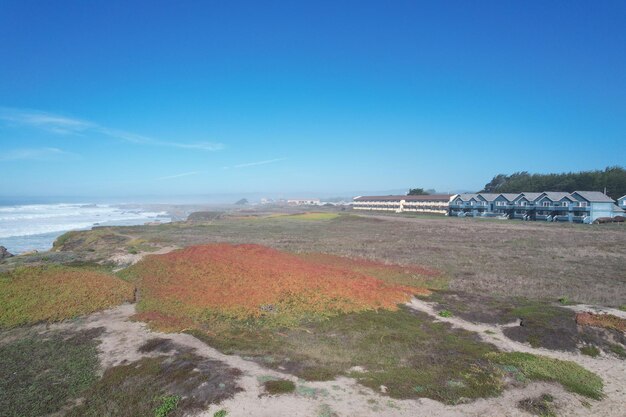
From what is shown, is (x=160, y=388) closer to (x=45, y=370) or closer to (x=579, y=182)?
(x=45, y=370)

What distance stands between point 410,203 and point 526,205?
121 ft

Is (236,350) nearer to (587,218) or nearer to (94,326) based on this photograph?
(94,326)

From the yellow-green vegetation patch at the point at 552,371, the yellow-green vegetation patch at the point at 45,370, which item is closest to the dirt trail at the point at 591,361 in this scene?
the yellow-green vegetation patch at the point at 552,371

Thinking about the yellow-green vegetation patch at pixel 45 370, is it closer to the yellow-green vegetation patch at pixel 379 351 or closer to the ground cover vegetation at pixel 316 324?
the ground cover vegetation at pixel 316 324

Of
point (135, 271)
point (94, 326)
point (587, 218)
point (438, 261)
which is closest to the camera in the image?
point (94, 326)

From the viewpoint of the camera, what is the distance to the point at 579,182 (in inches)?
3824

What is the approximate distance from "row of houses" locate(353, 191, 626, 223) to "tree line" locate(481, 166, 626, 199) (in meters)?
9.40

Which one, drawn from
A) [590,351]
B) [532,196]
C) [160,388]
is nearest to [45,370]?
[160,388]

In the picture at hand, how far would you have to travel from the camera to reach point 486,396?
10.1 metres

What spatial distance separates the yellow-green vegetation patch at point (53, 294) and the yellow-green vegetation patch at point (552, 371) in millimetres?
17188

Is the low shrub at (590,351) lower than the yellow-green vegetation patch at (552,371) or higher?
lower

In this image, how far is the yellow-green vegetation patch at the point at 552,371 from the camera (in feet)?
35.3

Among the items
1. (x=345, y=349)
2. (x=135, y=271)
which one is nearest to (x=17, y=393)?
(x=345, y=349)

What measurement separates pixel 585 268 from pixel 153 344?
31.8 meters
